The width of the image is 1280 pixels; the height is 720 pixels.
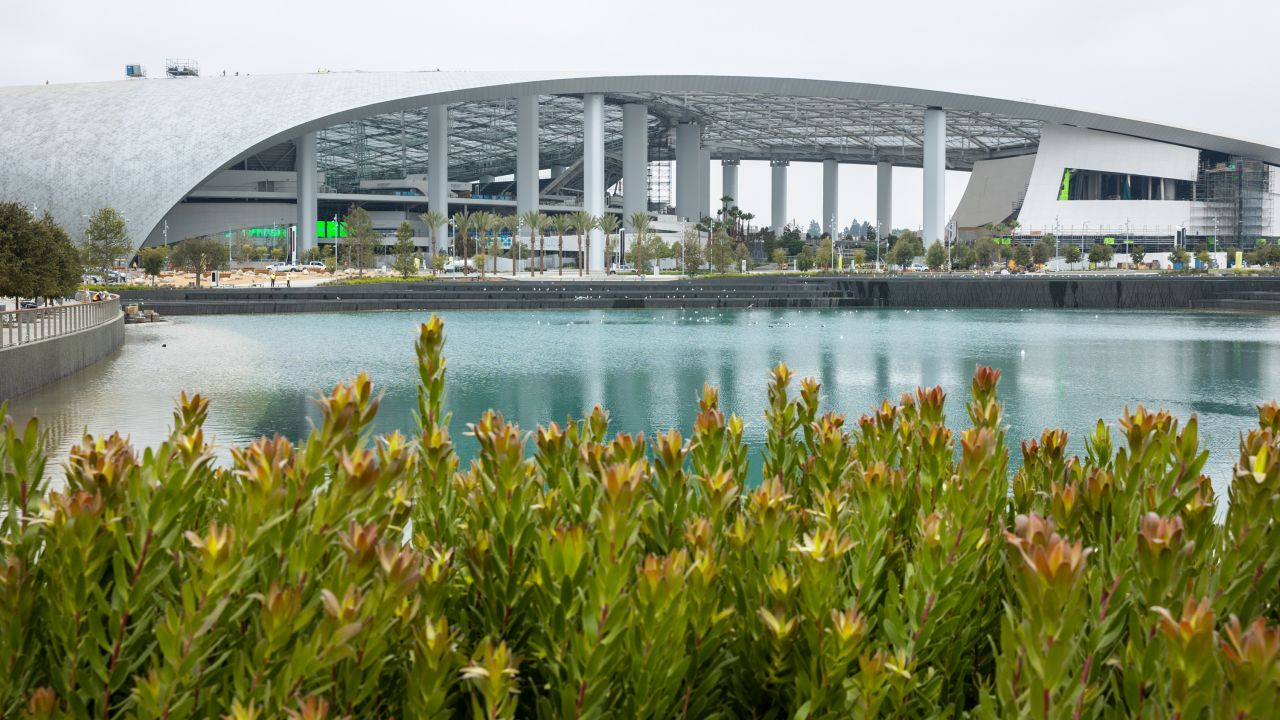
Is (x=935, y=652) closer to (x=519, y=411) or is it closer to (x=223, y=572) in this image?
(x=223, y=572)

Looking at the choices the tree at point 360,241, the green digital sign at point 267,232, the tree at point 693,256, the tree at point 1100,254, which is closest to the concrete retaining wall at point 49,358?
the tree at point 693,256

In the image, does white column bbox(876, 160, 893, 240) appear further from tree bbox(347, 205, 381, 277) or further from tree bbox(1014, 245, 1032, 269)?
tree bbox(347, 205, 381, 277)

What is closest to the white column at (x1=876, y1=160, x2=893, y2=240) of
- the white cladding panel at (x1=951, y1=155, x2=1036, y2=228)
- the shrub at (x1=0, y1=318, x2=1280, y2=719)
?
the white cladding panel at (x1=951, y1=155, x2=1036, y2=228)

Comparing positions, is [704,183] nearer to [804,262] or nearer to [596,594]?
[804,262]

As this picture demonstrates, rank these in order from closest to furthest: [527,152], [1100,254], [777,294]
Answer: [777,294]
[527,152]
[1100,254]

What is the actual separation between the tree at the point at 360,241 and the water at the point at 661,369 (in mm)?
36418

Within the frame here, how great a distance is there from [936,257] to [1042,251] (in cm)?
1534

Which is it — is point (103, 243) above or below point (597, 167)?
below

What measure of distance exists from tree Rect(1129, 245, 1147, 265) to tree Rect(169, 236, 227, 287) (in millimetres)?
64450

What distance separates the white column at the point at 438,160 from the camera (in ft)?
279

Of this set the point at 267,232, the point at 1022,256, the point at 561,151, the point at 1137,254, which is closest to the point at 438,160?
the point at 267,232

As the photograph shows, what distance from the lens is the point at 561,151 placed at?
11169 centimetres

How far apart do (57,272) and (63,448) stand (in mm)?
18441

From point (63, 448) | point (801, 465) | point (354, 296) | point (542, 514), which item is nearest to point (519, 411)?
point (63, 448)
